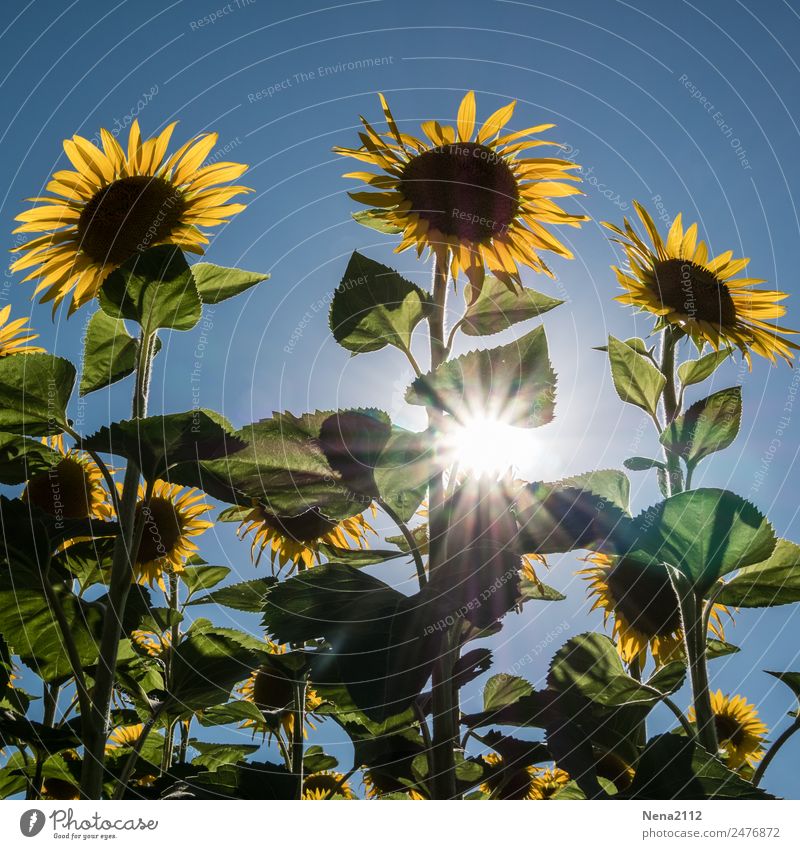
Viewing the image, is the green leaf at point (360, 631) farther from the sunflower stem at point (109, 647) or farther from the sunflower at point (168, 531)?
the sunflower at point (168, 531)

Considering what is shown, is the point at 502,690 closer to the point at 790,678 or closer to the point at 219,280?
the point at 790,678

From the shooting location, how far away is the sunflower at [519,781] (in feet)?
3.59

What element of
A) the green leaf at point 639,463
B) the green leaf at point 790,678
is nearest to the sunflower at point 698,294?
the green leaf at point 639,463

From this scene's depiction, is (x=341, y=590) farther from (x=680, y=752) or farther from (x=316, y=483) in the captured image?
(x=680, y=752)

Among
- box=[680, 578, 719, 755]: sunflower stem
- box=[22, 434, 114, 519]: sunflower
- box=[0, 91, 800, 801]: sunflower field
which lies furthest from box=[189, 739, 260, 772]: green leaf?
box=[680, 578, 719, 755]: sunflower stem

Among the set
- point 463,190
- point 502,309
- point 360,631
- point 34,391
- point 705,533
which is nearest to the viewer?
point 360,631

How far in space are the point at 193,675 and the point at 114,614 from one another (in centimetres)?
19

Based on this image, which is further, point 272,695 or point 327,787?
point 272,695

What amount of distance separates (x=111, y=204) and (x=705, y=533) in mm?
1191

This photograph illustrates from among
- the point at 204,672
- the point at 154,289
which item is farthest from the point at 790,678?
the point at 154,289

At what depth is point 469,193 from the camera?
4.49 feet

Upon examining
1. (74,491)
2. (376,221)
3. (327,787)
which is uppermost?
(376,221)

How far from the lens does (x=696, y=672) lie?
1.03 m

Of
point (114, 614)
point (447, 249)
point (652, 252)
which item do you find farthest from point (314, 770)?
point (652, 252)
